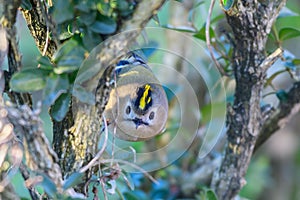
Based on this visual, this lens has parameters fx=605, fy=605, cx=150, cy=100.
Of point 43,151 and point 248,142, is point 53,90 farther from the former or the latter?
point 248,142

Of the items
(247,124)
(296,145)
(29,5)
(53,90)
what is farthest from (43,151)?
(296,145)

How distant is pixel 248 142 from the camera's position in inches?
35.0

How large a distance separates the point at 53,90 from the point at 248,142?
388mm

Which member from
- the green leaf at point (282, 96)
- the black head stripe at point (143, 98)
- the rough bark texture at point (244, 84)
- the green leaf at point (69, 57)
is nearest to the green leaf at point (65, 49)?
the green leaf at point (69, 57)

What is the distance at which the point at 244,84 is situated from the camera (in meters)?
0.86

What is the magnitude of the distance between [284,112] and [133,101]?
37 cm

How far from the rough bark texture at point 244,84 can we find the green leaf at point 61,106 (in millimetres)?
255

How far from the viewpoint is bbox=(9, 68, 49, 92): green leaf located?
1.94 feet

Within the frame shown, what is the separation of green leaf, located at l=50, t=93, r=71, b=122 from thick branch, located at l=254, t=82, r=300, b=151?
17.0 inches

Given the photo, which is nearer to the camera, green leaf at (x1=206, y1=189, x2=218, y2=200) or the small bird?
the small bird

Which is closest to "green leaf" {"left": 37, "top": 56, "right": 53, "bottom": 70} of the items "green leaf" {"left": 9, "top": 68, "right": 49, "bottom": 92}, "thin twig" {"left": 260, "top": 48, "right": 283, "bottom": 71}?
"green leaf" {"left": 9, "top": 68, "right": 49, "bottom": 92}

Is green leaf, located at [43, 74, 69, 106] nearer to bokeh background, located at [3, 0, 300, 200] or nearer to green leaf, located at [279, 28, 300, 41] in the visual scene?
bokeh background, located at [3, 0, 300, 200]

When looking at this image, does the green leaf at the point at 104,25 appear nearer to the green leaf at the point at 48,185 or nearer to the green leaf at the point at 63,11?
the green leaf at the point at 63,11

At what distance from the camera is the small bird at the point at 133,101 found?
2.23 ft
